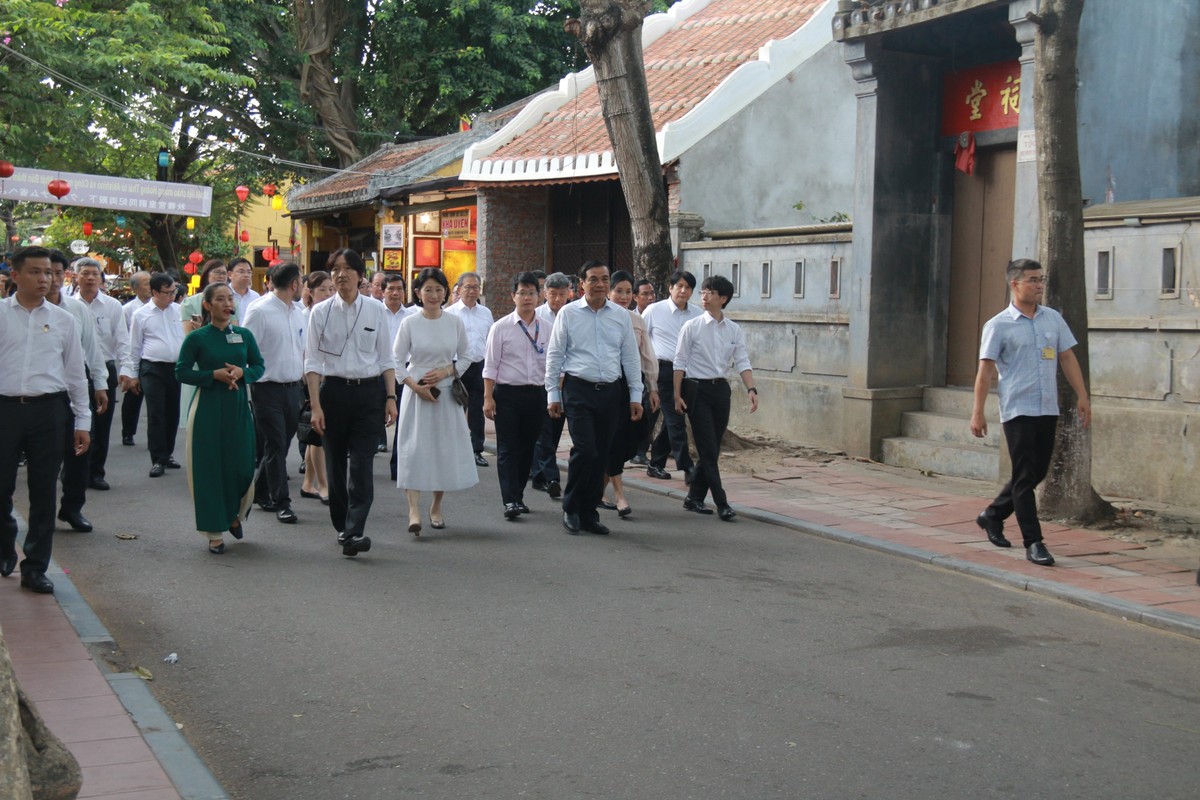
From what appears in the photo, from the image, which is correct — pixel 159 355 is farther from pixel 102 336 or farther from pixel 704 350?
pixel 704 350

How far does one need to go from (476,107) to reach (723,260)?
50.3ft

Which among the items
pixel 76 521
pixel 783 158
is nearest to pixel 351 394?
pixel 76 521

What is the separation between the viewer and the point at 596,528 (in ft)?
28.4

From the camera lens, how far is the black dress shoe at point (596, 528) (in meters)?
8.62

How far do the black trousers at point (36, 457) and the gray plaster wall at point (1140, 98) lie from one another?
9.02 metres

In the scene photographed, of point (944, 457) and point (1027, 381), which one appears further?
point (944, 457)

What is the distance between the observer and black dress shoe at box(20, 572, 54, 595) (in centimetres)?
642

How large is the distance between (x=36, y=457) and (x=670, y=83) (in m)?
14.5

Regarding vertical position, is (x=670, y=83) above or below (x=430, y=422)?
above

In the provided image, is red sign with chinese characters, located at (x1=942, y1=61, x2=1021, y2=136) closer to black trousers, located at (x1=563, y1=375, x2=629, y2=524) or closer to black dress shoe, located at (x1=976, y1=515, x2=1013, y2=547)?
black dress shoe, located at (x1=976, y1=515, x2=1013, y2=547)

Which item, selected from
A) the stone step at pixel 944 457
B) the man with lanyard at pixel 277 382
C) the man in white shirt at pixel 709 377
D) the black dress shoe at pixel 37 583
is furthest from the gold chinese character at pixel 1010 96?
the black dress shoe at pixel 37 583

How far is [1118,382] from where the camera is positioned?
10.3 m

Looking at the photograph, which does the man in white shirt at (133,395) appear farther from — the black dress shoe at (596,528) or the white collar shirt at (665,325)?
the black dress shoe at (596,528)

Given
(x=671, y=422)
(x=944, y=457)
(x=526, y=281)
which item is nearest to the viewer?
(x=526, y=281)
